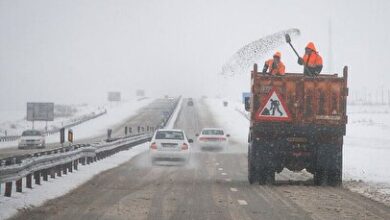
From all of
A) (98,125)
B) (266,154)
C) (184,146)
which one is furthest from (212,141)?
(98,125)

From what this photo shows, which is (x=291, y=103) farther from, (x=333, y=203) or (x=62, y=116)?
(x=62, y=116)

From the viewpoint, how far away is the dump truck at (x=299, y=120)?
57.1 feet

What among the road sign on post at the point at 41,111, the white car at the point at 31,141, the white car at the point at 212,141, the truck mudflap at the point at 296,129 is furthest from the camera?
the road sign on post at the point at 41,111

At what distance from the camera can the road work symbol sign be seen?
17.4m

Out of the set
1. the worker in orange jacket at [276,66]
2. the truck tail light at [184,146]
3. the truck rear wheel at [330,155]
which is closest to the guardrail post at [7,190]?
the worker in orange jacket at [276,66]

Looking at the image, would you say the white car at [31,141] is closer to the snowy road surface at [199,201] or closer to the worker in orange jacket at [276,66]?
the snowy road surface at [199,201]

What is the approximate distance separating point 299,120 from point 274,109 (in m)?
0.71

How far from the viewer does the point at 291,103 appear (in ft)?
57.7

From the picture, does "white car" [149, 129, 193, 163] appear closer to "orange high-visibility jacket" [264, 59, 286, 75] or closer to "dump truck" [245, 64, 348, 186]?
"dump truck" [245, 64, 348, 186]

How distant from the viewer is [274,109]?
57.2ft

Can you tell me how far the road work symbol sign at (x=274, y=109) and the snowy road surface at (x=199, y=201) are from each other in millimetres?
1753

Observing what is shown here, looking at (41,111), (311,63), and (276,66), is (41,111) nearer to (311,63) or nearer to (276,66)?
(276,66)

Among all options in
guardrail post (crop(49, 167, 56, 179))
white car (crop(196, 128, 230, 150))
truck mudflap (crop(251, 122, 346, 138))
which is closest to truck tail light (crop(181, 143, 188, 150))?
guardrail post (crop(49, 167, 56, 179))

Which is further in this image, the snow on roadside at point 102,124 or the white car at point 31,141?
the snow on roadside at point 102,124
